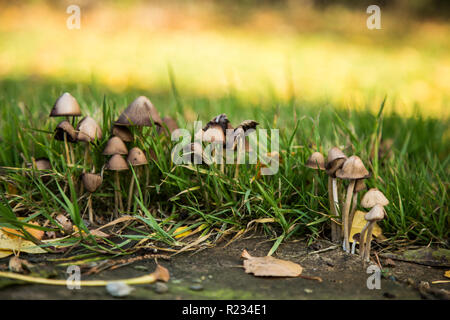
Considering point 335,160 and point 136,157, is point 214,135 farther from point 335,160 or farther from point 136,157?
point 335,160

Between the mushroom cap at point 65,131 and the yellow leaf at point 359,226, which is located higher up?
the mushroom cap at point 65,131

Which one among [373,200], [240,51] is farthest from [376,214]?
[240,51]

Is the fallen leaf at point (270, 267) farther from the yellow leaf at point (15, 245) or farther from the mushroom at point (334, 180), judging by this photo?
the yellow leaf at point (15, 245)

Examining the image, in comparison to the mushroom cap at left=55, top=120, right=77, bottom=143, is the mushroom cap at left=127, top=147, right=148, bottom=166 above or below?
below

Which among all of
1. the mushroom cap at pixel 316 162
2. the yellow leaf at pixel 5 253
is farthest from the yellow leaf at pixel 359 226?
the yellow leaf at pixel 5 253

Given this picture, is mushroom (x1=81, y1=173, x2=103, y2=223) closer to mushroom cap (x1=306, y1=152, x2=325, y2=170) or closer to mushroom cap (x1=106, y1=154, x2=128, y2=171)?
mushroom cap (x1=106, y1=154, x2=128, y2=171)

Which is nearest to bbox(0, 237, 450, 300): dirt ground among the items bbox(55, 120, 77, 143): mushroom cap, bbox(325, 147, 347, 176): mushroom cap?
bbox(325, 147, 347, 176): mushroom cap
